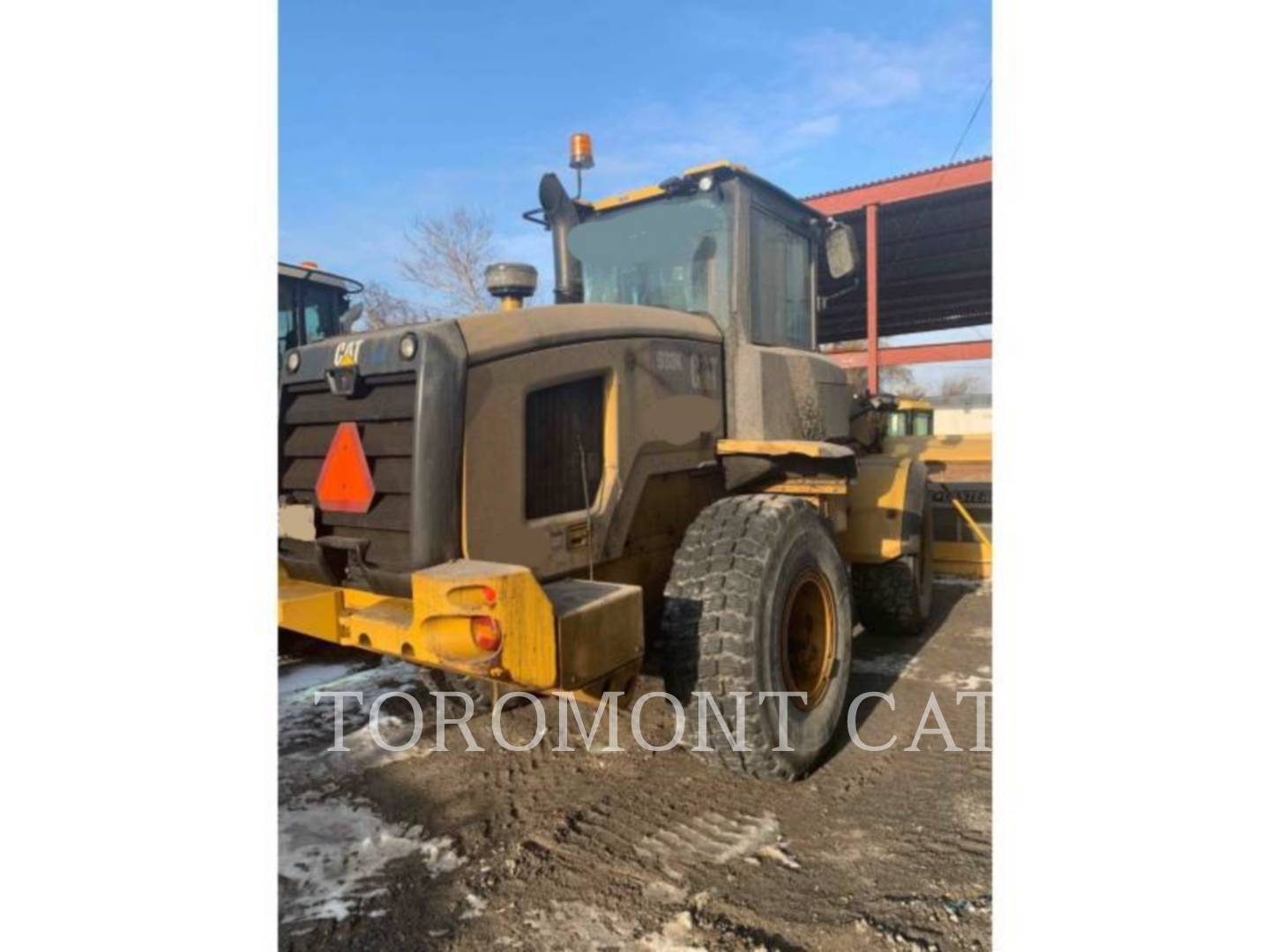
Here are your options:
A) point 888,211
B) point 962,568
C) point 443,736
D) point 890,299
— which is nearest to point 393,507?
point 443,736

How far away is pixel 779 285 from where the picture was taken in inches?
172

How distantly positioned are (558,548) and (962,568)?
563 cm

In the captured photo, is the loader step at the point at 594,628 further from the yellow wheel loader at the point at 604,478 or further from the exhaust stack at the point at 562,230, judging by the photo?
the exhaust stack at the point at 562,230

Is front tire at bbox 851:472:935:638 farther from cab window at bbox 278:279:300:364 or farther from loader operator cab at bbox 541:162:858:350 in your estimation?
cab window at bbox 278:279:300:364

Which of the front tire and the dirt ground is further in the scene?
the front tire

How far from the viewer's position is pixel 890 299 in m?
12.6

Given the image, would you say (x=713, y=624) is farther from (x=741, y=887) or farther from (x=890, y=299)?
(x=890, y=299)

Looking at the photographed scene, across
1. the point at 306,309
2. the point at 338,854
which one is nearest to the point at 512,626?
the point at 338,854

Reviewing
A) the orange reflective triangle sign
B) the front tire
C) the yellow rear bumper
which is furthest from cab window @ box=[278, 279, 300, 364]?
the front tire

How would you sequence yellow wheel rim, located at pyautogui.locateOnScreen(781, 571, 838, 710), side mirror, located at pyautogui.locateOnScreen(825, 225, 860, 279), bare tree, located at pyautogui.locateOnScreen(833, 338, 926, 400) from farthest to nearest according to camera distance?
bare tree, located at pyautogui.locateOnScreen(833, 338, 926, 400) → side mirror, located at pyautogui.locateOnScreen(825, 225, 860, 279) → yellow wheel rim, located at pyautogui.locateOnScreen(781, 571, 838, 710)

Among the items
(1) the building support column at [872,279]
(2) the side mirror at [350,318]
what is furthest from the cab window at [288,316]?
(1) the building support column at [872,279]

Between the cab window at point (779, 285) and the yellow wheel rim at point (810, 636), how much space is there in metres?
1.31

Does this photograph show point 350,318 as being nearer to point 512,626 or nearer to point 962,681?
point 512,626

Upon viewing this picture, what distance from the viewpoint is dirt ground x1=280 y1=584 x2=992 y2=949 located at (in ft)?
7.67
